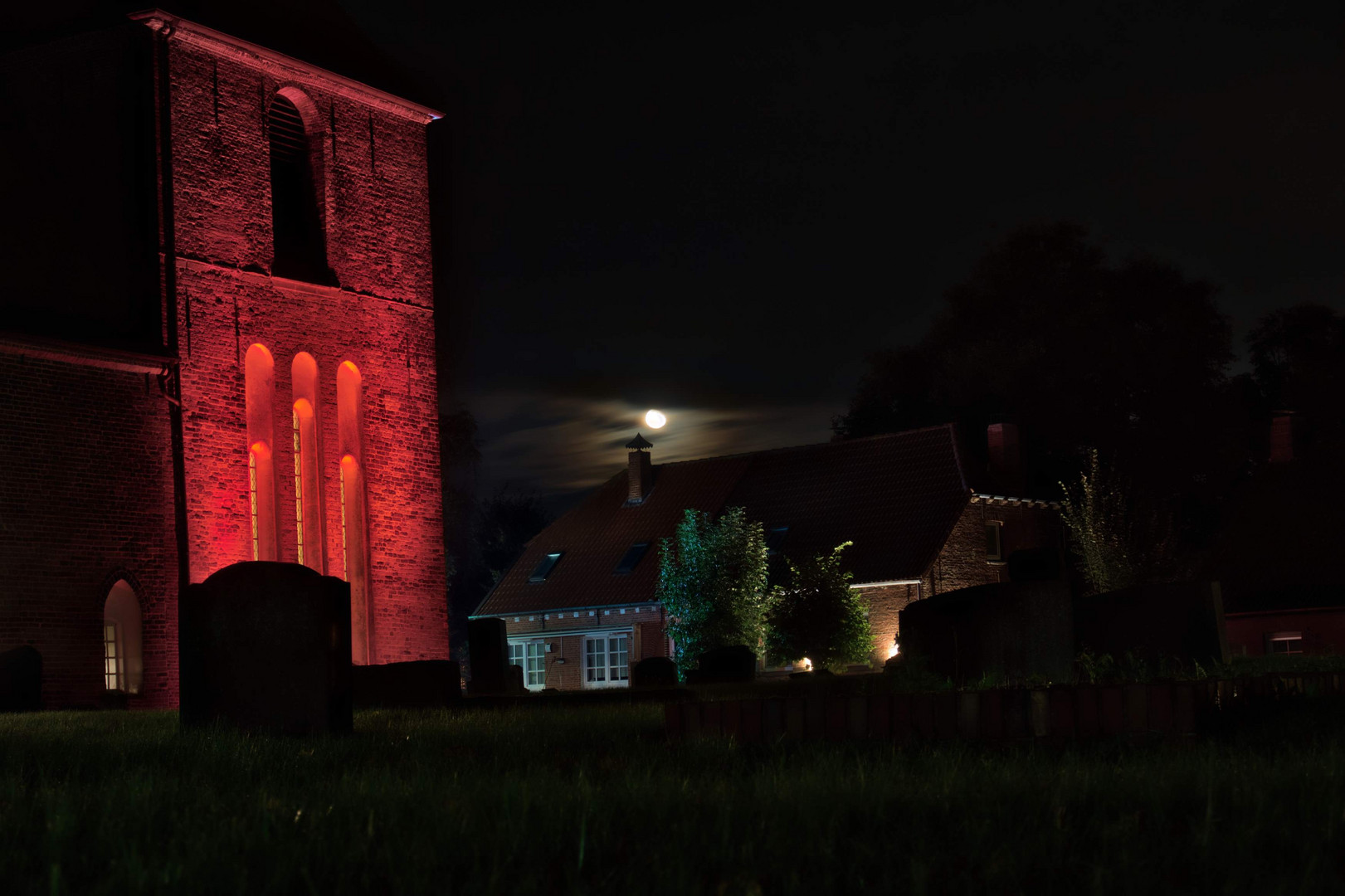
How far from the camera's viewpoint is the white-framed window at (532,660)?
47.8m

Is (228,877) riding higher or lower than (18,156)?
lower

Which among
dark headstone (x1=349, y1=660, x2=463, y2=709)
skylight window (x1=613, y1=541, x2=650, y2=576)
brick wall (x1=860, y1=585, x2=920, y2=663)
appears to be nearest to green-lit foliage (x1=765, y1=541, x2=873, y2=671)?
brick wall (x1=860, y1=585, x2=920, y2=663)

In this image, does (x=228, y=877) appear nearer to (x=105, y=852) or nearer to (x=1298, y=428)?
(x=105, y=852)

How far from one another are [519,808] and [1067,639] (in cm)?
924

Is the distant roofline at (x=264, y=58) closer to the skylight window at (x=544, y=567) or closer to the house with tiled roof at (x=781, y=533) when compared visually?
the house with tiled roof at (x=781, y=533)

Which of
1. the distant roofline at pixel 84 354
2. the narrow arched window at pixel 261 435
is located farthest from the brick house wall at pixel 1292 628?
the distant roofline at pixel 84 354

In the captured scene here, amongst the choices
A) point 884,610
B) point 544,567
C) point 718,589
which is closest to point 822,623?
point 718,589

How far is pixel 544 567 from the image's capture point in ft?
163

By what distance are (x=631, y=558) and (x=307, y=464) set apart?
69.1ft

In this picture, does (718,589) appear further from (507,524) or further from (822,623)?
(507,524)

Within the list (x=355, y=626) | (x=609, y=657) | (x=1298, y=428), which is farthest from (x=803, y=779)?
(x=1298, y=428)

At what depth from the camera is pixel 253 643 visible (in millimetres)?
12289

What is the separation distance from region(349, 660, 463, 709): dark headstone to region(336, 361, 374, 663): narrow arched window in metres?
7.21

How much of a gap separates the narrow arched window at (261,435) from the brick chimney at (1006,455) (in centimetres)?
2546
